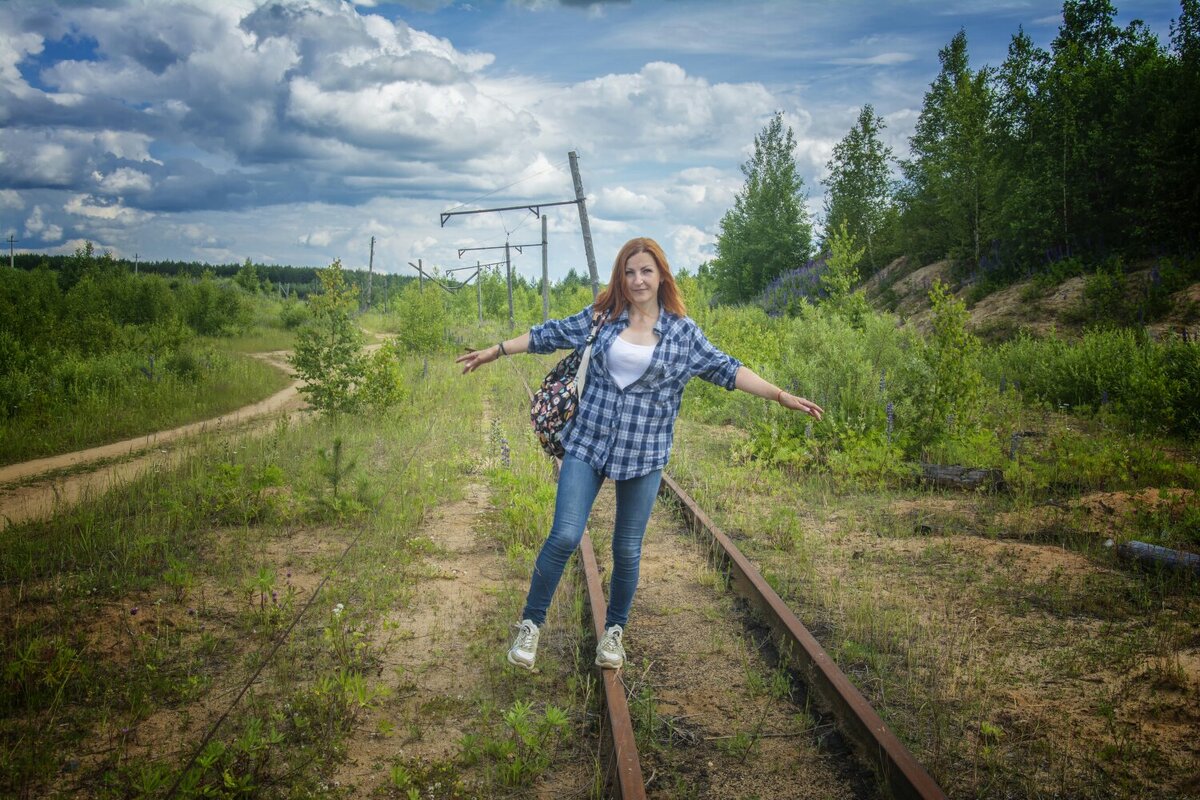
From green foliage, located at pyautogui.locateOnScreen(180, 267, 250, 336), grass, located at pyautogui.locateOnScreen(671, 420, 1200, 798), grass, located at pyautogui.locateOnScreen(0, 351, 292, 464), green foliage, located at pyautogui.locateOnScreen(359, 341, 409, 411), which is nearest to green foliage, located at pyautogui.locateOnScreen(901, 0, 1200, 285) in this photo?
grass, located at pyautogui.locateOnScreen(671, 420, 1200, 798)

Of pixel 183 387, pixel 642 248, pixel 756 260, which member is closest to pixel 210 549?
pixel 642 248

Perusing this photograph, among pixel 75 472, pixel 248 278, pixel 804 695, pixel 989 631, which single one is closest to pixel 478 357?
pixel 804 695

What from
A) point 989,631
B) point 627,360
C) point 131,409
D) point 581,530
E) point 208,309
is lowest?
point 989,631

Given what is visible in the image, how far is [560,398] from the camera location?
3703mm

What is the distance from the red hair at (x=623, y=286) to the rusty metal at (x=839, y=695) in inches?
71.6

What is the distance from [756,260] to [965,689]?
3885 centimetres

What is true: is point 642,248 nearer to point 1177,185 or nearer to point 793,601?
point 793,601

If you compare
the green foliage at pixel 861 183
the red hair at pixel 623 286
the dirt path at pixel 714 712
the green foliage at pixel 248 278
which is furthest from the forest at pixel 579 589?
the green foliage at pixel 248 278

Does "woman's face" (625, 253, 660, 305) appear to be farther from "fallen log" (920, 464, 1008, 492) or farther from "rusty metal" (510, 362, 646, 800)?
"fallen log" (920, 464, 1008, 492)

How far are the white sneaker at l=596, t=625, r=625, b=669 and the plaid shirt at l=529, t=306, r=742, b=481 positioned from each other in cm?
85

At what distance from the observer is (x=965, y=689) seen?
368 centimetres

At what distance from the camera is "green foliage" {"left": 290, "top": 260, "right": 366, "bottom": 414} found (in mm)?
10961

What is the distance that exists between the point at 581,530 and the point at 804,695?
1.39 metres

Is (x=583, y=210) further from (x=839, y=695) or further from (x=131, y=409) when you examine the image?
(x=839, y=695)
